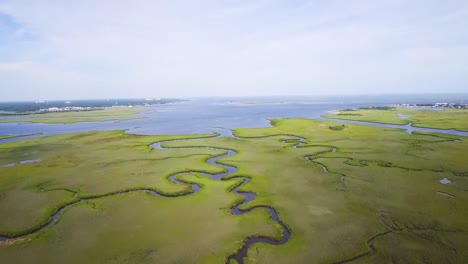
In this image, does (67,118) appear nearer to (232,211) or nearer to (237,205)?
(237,205)

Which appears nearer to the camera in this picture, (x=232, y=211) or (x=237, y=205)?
(x=232, y=211)

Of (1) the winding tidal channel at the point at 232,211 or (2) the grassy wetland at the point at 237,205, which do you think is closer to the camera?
(2) the grassy wetland at the point at 237,205

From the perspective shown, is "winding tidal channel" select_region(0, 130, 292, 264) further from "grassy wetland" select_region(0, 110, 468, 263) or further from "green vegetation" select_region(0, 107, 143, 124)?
"green vegetation" select_region(0, 107, 143, 124)

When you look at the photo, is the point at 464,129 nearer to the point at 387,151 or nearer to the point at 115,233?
the point at 387,151

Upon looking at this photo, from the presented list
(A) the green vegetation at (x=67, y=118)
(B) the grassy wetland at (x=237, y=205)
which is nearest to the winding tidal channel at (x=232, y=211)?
(B) the grassy wetland at (x=237, y=205)

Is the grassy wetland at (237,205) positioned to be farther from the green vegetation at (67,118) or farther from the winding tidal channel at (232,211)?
the green vegetation at (67,118)

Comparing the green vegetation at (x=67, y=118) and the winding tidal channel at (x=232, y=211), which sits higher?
the green vegetation at (x=67, y=118)

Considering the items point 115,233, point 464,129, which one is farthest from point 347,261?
point 464,129

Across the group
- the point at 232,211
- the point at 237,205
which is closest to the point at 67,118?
the point at 237,205

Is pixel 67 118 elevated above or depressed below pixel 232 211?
above
